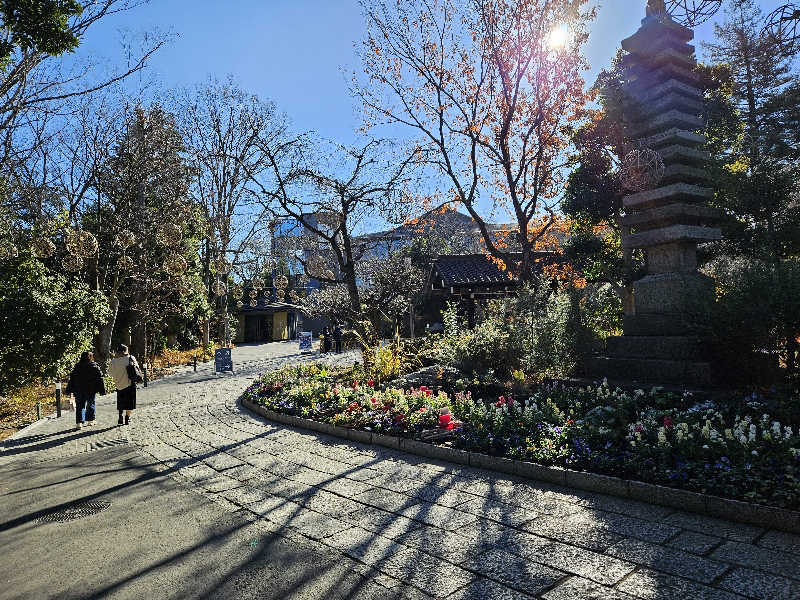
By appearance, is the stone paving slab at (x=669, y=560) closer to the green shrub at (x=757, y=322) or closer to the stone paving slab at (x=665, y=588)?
the stone paving slab at (x=665, y=588)

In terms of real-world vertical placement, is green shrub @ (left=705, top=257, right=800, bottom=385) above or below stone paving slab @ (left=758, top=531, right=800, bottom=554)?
above

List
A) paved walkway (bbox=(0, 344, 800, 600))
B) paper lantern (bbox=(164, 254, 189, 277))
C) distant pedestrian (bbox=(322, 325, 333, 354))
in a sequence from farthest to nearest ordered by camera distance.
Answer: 1. distant pedestrian (bbox=(322, 325, 333, 354))
2. paper lantern (bbox=(164, 254, 189, 277))
3. paved walkway (bbox=(0, 344, 800, 600))

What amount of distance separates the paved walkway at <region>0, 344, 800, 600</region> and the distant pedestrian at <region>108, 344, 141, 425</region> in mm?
3295

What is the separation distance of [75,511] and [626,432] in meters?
5.80

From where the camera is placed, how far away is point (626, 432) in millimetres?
5594

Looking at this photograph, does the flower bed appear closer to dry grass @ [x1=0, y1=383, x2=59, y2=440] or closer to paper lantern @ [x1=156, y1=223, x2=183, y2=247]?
dry grass @ [x1=0, y1=383, x2=59, y2=440]

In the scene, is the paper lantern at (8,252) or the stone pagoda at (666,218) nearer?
the stone pagoda at (666,218)

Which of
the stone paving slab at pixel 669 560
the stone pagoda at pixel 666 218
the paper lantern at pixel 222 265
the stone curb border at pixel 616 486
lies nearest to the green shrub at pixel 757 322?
the stone pagoda at pixel 666 218

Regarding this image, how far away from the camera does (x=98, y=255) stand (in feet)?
55.6

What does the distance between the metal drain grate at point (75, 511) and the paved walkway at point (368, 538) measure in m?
0.13

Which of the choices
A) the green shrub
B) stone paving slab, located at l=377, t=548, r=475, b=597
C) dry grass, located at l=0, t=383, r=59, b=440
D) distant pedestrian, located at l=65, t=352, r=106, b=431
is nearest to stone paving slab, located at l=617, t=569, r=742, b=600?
stone paving slab, located at l=377, t=548, r=475, b=597

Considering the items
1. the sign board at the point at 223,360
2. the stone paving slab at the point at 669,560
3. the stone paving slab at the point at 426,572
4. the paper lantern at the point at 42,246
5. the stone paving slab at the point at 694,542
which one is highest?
the paper lantern at the point at 42,246

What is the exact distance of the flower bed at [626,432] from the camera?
423 centimetres

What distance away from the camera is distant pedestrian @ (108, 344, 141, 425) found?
32.8ft
